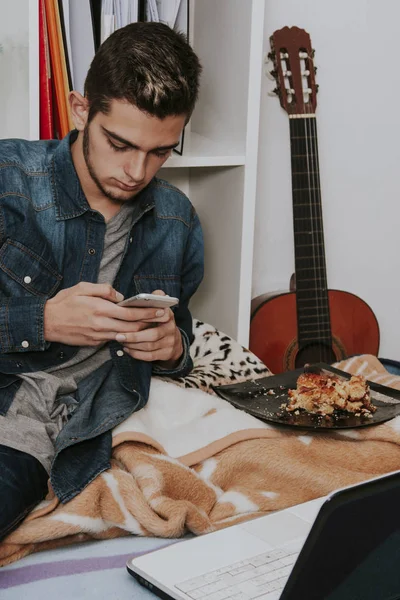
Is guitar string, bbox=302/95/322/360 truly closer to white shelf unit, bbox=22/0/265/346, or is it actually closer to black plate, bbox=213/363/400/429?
white shelf unit, bbox=22/0/265/346

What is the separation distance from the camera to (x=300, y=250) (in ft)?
→ 6.86

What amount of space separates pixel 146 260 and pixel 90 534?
0.53 metres

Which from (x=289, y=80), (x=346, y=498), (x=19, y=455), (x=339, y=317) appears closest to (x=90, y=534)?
(x=19, y=455)

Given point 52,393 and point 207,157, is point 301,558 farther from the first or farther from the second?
point 207,157

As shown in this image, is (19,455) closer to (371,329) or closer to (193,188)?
(193,188)

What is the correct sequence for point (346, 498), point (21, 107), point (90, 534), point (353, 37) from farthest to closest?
1. point (353, 37)
2. point (21, 107)
3. point (90, 534)
4. point (346, 498)

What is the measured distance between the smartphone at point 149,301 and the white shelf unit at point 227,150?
22.7 inches

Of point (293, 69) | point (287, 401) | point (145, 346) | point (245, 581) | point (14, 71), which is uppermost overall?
point (293, 69)

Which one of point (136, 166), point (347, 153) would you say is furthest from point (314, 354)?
point (136, 166)

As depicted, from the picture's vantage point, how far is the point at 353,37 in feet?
7.13

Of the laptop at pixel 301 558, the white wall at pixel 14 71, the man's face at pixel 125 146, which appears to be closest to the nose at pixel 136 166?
the man's face at pixel 125 146

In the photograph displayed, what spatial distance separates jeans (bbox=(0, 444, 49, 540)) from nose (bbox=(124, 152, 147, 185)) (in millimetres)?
470

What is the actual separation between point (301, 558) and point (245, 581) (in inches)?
7.8

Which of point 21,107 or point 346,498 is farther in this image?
point 21,107
